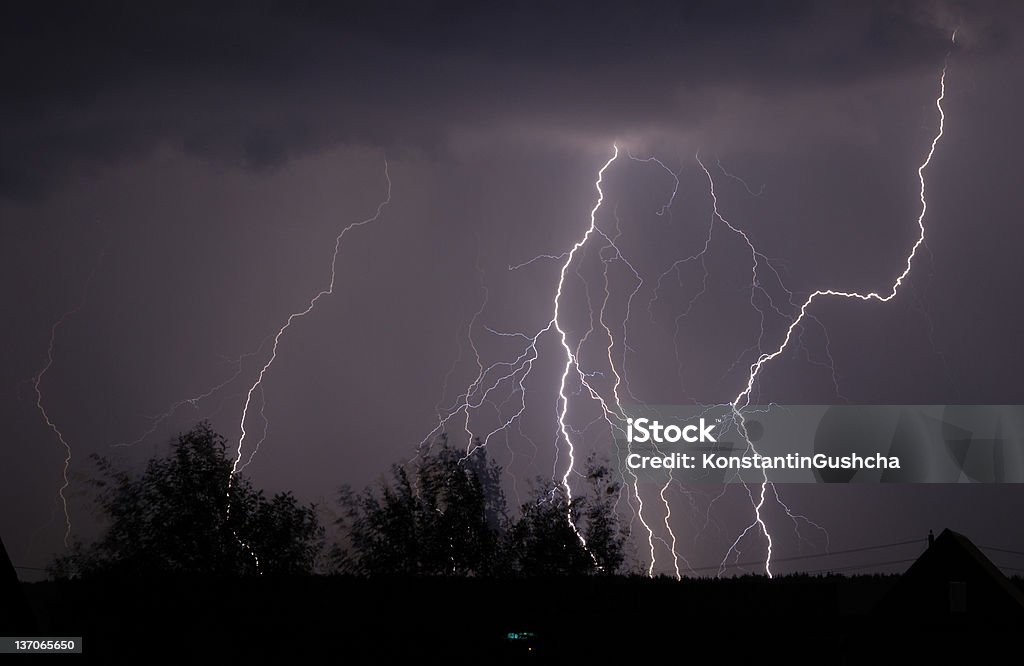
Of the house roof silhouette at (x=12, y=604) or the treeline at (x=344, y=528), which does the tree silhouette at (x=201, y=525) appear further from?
the house roof silhouette at (x=12, y=604)

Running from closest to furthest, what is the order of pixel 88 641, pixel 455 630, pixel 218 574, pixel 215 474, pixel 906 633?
pixel 906 633 < pixel 88 641 < pixel 455 630 < pixel 218 574 < pixel 215 474

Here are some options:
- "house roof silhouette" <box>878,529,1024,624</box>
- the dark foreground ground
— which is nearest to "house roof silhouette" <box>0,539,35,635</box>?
the dark foreground ground

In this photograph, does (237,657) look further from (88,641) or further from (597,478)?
(597,478)

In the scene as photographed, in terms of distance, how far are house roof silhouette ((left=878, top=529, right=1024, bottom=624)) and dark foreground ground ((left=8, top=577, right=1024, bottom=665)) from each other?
9cm

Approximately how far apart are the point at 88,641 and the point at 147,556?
11.3 metres

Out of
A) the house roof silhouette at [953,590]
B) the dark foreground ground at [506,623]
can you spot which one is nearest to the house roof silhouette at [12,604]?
the dark foreground ground at [506,623]

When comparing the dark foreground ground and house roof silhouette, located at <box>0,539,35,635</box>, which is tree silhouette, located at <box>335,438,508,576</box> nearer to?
the dark foreground ground

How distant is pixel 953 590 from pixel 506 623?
9784 mm

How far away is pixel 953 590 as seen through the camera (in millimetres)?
21594

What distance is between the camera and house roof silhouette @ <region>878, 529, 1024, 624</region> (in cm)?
2122

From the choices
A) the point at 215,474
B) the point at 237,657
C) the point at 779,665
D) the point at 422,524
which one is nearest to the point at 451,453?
the point at 422,524

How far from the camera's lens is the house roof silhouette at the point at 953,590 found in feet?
69.6

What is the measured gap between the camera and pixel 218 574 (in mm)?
33469

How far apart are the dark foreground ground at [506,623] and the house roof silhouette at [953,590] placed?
9 cm
